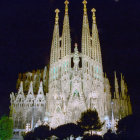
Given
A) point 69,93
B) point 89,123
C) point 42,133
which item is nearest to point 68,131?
point 89,123

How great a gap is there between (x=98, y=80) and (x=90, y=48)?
8.93 meters

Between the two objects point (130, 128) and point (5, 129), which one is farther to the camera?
point (5, 129)

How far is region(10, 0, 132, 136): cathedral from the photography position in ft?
175

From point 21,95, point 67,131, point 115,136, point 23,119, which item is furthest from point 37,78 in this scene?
point 115,136

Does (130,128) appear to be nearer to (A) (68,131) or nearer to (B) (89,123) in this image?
(B) (89,123)

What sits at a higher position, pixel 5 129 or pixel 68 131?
pixel 5 129

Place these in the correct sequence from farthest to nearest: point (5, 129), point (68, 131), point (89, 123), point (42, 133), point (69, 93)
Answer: point (69, 93), point (5, 129), point (89, 123), point (42, 133), point (68, 131)

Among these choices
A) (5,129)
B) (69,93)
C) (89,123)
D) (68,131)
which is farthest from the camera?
(69,93)

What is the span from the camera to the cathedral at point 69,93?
53.3 metres

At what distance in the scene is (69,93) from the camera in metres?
55.5

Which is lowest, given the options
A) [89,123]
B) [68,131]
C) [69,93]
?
[68,131]

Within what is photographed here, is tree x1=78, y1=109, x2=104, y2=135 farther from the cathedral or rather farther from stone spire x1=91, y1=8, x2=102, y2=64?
stone spire x1=91, y1=8, x2=102, y2=64

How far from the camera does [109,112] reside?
58969 mm

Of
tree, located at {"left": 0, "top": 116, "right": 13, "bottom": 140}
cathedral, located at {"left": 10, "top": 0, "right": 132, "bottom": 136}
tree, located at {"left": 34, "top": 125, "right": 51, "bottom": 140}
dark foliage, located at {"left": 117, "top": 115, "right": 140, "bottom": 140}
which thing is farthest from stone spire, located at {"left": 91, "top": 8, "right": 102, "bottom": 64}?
tree, located at {"left": 34, "top": 125, "right": 51, "bottom": 140}
